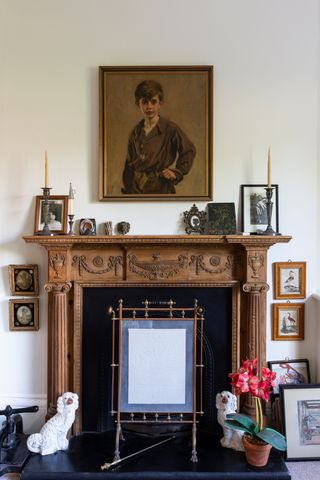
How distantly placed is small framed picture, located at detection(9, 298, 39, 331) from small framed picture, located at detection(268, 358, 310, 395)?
158cm

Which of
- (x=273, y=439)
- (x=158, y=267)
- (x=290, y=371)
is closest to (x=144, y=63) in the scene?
(x=158, y=267)

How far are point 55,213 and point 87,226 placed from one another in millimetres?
239

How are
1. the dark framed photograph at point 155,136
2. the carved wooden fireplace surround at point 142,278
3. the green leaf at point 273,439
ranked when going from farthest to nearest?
the dark framed photograph at point 155,136 < the carved wooden fireplace surround at point 142,278 < the green leaf at point 273,439

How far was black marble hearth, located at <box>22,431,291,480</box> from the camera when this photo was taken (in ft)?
6.32

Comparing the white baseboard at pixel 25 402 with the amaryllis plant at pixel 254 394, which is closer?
the amaryllis plant at pixel 254 394

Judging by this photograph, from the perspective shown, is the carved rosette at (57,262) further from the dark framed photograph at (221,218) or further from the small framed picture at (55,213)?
the dark framed photograph at (221,218)

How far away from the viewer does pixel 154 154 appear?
7.92 feet

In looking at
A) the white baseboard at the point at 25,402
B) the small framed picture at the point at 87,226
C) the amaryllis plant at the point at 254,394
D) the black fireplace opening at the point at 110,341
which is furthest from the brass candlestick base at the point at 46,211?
the amaryllis plant at the point at 254,394

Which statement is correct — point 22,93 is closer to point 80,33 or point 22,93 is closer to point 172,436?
point 80,33

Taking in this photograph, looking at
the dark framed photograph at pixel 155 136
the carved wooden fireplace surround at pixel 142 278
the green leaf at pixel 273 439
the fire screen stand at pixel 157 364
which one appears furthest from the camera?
the dark framed photograph at pixel 155 136

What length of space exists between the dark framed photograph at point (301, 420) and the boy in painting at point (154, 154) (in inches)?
57.4

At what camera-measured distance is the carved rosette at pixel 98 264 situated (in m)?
2.35

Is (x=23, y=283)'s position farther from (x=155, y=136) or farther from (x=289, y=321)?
(x=289, y=321)

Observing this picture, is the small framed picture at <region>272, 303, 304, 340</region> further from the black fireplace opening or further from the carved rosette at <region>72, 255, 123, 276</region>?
the carved rosette at <region>72, 255, 123, 276</region>
